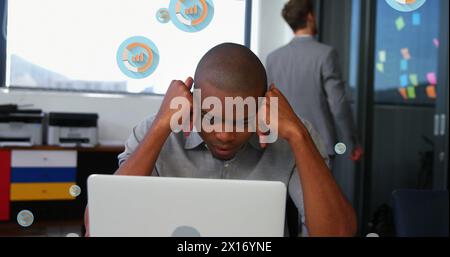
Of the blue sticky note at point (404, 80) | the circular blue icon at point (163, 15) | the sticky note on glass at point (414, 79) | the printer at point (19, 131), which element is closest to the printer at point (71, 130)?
the printer at point (19, 131)

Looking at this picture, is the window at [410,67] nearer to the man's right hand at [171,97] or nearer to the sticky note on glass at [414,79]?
the sticky note on glass at [414,79]

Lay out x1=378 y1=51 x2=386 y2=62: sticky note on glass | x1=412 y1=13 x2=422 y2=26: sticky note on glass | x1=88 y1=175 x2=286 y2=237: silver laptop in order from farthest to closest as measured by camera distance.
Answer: x1=378 y1=51 x2=386 y2=62: sticky note on glass → x1=412 y1=13 x2=422 y2=26: sticky note on glass → x1=88 y1=175 x2=286 y2=237: silver laptop

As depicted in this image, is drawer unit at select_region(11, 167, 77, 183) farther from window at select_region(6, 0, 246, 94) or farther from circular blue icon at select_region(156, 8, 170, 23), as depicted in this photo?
circular blue icon at select_region(156, 8, 170, 23)

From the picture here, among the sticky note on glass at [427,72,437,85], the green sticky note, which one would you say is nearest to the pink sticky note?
the sticky note on glass at [427,72,437,85]

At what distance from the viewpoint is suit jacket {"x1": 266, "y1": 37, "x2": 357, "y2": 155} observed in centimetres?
84

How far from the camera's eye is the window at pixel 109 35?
0.70 metres

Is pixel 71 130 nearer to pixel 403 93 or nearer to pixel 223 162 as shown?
pixel 223 162

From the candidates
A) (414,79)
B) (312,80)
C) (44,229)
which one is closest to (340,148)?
(312,80)

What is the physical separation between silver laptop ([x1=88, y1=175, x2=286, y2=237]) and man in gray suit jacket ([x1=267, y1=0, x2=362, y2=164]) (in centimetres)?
27

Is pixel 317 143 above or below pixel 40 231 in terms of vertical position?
above
